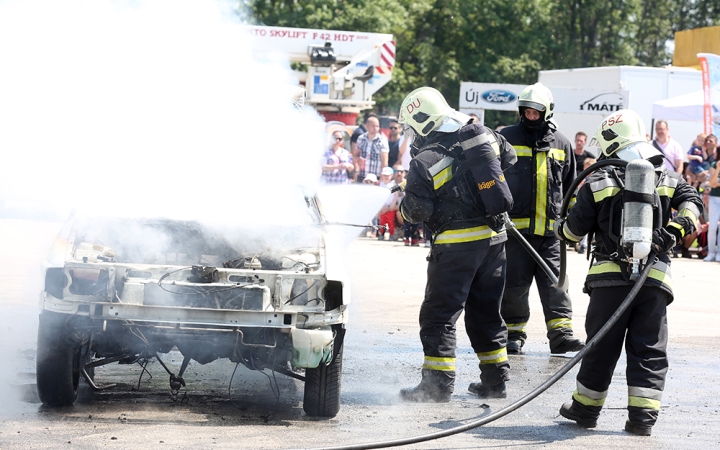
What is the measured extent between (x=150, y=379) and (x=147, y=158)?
1.61 m

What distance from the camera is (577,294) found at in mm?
11406

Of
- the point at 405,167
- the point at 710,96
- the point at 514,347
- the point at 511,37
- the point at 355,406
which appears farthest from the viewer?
the point at 511,37

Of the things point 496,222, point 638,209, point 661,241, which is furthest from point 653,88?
point 638,209

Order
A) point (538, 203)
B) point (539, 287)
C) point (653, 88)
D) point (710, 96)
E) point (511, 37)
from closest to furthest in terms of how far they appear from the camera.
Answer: point (538, 203), point (539, 287), point (710, 96), point (653, 88), point (511, 37)

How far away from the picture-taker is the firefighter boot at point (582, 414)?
570cm

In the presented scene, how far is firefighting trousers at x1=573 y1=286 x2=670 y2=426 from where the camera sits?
5566mm

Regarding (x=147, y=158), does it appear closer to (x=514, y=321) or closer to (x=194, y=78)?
(x=194, y=78)

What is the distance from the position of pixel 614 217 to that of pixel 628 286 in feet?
1.31

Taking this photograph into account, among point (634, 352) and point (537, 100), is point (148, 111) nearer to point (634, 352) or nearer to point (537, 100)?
point (537, 100)

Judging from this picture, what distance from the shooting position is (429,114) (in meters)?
6.39

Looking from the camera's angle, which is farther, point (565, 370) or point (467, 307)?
point (467, 307)

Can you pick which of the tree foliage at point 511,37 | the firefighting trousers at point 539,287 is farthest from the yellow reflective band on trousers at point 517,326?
the tree foliage at point 511,37

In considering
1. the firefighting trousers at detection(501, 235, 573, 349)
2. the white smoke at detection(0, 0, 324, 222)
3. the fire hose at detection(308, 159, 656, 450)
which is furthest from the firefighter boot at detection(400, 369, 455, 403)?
the firefighting trousers at detection(501, 235, 573, 349)

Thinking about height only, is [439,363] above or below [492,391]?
above
